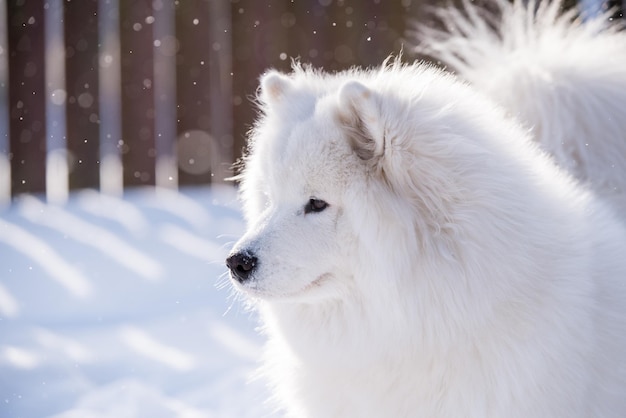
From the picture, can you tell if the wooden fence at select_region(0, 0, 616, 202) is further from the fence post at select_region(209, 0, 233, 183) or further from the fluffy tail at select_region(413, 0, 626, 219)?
the fluffy tail at select_region(413, 0, 626, 219)

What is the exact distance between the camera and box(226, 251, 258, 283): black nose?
6.55 ft

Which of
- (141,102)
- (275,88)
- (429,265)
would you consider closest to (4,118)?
(141,102)

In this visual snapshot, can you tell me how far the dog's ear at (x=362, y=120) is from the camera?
189 cm

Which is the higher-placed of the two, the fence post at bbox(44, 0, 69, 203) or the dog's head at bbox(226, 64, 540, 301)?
the dog's head at bbox(226, 64, 540, 301)

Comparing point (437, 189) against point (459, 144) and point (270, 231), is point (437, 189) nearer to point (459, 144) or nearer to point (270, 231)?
point (459, 144)

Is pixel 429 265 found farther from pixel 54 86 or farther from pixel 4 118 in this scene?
pixel 4 118

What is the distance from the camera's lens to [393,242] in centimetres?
194

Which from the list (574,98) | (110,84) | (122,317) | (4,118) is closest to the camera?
(574,98)

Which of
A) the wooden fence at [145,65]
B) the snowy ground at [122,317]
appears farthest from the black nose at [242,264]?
the wooden fence at [145,65]

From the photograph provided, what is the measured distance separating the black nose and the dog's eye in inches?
8.5

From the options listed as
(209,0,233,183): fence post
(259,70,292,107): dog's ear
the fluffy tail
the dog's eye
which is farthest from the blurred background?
the dog's eye

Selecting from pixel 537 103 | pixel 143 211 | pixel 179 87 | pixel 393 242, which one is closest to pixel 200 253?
pixel 143 211

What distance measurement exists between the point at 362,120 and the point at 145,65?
620cm

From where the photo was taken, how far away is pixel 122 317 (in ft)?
14.3
